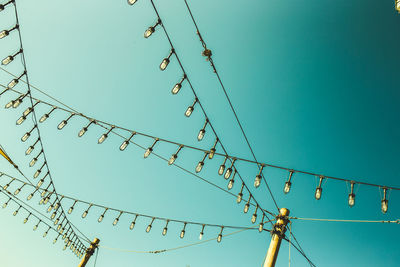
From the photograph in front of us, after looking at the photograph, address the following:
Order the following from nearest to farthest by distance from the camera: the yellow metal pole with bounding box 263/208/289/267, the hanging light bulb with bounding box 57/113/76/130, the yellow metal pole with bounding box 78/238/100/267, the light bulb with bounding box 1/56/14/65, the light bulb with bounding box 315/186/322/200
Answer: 1. the light bulb with bounding box 1/56/14/65
2. the light bulb with bounding box 315/186/322/200
3. the yellow metal pole with bounding box 263/208/289/267
4. the hanging light bulb with bounding box 57/113/76/130
5. the yellow metal pole with bounding box 78/238/100/267

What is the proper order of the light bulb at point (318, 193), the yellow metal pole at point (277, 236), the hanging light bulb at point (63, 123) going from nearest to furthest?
the light bulb at point (318, 193)
the yellow metal pole at point (277, 236)
the hanging light bulb at point (63, 123)

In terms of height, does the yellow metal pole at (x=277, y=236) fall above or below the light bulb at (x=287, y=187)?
below

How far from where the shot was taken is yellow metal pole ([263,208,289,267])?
24.2 feet

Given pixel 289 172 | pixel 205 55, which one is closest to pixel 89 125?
pixel 205 55

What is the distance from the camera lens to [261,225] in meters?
8.79

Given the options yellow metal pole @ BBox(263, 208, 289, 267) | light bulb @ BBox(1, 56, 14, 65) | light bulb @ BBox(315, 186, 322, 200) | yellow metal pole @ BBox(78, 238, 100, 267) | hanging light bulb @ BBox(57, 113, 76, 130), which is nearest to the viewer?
light bulb @ BBox(1, 56, 14, 65)

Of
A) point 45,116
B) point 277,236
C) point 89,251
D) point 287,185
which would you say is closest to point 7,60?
point 45,116

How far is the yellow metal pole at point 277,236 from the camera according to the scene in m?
7.36

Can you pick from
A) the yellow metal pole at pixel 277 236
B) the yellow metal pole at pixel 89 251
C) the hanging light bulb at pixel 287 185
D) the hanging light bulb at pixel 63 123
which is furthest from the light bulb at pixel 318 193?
the yellow metal pole at pixel 89 251

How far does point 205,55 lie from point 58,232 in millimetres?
15611

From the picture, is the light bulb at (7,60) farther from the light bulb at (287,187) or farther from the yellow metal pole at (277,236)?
the yellow metal pole at (277,236)

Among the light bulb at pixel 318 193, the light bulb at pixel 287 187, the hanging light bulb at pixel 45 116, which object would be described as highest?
the light bulb at pixel 318 193

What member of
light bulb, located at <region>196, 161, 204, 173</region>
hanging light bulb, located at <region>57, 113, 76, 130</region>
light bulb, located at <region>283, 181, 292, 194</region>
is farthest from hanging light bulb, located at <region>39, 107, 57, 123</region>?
light bulb, located at <region>283, 181, 292, 194</region>

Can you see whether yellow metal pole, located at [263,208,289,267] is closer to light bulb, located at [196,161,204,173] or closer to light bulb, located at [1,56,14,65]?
light bulb, located at [196,161,204,173]
